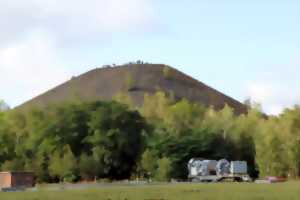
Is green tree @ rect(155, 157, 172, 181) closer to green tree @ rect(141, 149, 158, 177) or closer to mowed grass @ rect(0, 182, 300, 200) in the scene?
green tree @ rect(141, 149, 158, 177)

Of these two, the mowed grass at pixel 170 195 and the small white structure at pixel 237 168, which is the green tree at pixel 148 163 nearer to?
the small white structure at pixel 237 168

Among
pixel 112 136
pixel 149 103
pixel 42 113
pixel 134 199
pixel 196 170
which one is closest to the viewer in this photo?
pixel 134 199

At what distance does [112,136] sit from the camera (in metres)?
105

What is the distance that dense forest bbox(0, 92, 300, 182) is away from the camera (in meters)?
101

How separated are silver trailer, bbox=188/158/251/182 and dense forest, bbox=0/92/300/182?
5038 mm

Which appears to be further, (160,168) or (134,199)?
(160,168)

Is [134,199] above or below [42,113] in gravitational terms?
below

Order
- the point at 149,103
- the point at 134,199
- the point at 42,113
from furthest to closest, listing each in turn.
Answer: the point at 149,103, the point at 42,113, the point at 134,199

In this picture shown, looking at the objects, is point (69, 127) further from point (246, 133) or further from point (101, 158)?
point (246, 133)

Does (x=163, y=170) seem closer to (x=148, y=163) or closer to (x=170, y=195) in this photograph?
(x=148, y=163)

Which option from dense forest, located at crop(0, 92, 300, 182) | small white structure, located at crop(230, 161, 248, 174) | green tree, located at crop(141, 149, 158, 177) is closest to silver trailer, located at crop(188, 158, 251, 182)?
small white structure, located at crop(230, 161, 248, 174)

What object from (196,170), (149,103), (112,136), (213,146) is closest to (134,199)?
(196,170)

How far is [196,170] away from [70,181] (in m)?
17.0

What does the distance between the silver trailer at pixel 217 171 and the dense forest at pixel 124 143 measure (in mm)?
5038
